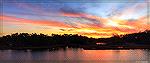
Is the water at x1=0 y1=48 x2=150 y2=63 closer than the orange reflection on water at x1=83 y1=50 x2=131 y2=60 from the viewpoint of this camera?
Yes

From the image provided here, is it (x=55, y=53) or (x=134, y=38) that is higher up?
(x=134, y=38)

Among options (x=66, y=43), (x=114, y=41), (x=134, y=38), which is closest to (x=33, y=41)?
(x=66, y=43)

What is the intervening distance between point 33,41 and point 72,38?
401 cm

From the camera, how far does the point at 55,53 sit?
38562 millimetres

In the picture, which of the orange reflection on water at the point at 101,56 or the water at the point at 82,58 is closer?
the water at the point at 82,58

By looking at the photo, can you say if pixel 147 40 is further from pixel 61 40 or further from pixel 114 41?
pixel 61 40

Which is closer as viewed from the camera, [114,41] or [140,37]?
[140,37]

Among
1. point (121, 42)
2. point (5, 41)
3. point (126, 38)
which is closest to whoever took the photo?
point (5, 41)

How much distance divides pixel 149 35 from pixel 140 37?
2.89 ft

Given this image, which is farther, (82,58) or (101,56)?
(101,56)

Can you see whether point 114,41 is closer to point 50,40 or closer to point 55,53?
point 50,40

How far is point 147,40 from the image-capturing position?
44.0ft

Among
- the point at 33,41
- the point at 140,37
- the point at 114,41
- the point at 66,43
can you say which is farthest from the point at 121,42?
the point at 33,41

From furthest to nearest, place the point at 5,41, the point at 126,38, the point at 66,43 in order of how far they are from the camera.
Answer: the point at 66,43 → the point at 126,38 → the point at 5,41
